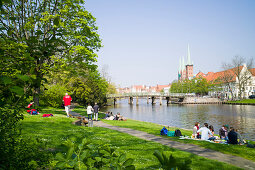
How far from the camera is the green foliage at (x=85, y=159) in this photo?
1241mm

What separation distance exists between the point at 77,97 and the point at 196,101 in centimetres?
5754

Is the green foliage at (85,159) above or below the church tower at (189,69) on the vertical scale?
below

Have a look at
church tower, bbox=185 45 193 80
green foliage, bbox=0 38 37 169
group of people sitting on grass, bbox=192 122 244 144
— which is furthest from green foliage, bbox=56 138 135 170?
church tower, bbox=185 45 193 80

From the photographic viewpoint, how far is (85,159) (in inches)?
56.6

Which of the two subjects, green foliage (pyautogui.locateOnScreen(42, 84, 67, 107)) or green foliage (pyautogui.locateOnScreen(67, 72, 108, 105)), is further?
green foliage (pyautogui.locateOnScreen(67, 72, 108, 105))

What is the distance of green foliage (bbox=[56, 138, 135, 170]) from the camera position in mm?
1241

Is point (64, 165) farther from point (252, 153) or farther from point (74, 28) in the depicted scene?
point (74, 28)

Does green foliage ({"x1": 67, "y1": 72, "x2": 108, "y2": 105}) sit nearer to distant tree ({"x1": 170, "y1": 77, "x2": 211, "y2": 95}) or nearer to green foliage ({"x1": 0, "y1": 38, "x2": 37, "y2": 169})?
green foliage ({"x1": 0, "y1": 38, "x2": 37, "y2": 169})

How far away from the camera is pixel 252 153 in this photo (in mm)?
9219

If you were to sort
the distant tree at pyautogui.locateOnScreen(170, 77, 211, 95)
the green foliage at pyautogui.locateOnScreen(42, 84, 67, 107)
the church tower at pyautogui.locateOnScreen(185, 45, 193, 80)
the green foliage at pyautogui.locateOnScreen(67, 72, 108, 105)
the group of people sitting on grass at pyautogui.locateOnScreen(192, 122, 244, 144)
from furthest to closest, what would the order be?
the church tower at pyautogui.locateOnScreen(185, 45, 193, 80) < the distant tree at pyautogui.locateOnScreen(170, 77, 211, 95) < the green foliage at pyautogui.locateOnScreen(67, 72, 108, 105) < the green foliage at pyautogui.locateOnScreen(42, 84, 67, 107) < the group of people sitting on grass at pyautogui.locateOnScreen(192, 122, 244, 144)

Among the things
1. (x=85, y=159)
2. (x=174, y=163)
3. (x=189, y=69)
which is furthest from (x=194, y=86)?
(x=174, y=163)

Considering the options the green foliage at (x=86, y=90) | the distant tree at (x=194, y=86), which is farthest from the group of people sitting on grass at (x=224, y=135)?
the distant tree at (x=194, y=86)

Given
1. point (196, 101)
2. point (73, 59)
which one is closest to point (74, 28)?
point (73, 59)

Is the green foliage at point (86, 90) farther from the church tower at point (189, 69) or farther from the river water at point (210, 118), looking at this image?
the church tower at point (189, 69)
